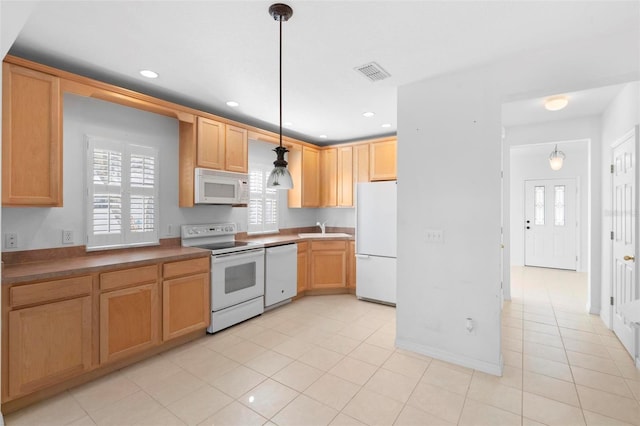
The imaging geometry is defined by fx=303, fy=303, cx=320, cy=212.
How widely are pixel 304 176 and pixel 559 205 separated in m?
5.68

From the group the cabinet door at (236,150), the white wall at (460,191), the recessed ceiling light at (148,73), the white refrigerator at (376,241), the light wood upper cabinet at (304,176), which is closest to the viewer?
the white wall at (460,191)

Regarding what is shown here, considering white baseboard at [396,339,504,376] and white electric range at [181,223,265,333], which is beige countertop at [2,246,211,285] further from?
white baseboard at [396,339,504,376]

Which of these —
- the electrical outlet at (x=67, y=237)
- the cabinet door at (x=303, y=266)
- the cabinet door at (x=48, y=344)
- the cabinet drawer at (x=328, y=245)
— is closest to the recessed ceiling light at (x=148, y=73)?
the electrical outlet at (x=67, y=237)

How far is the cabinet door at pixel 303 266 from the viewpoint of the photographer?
451cm

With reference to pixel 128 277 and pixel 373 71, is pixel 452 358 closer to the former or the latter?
pixel 373 71

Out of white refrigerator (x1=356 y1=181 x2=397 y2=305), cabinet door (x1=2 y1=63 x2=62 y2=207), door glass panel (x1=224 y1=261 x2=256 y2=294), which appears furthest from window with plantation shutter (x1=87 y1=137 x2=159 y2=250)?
white refrigerator (x1=356 y1=181 x2=397 y2=305)

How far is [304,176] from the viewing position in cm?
500

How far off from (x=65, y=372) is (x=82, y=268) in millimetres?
751

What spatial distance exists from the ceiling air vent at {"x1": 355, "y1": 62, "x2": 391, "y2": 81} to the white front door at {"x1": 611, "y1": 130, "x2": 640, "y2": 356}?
2.29 m

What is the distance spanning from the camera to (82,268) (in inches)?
89.4

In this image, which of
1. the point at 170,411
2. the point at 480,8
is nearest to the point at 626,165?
the point at 480,8

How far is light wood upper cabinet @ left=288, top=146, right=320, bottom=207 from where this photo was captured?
4.96 m

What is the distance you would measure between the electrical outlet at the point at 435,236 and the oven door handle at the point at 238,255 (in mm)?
2030

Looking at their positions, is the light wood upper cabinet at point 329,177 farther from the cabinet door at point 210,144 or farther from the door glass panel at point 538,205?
the door glass panel at point 538,205
